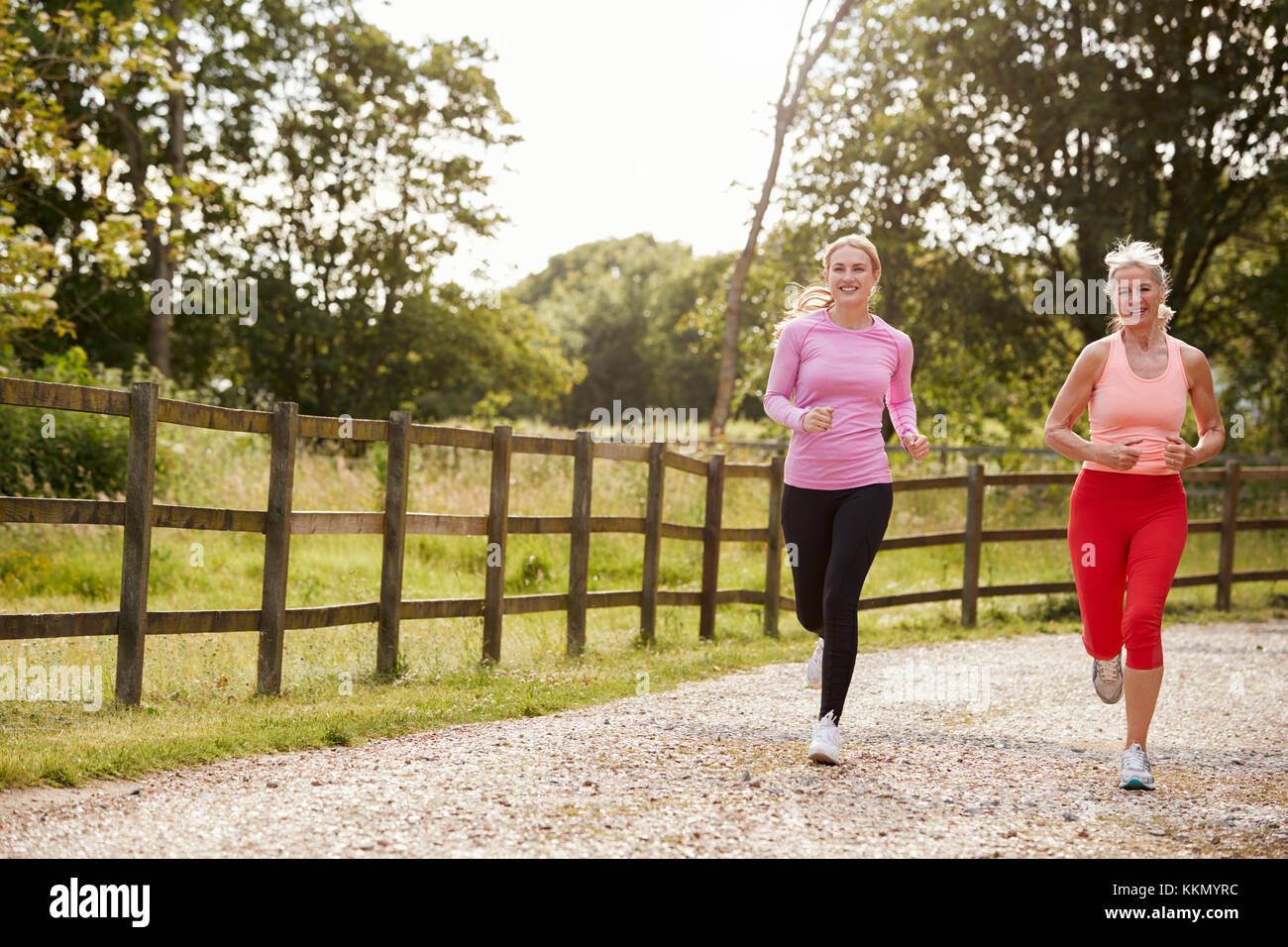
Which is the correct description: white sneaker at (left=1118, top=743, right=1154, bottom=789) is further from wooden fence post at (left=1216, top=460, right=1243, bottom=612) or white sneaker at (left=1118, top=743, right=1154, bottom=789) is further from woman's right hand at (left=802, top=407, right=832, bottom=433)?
wooden fence post at (left=1216, top=460, right=1243, bottom=612)

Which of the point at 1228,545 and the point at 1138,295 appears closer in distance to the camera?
the point at 1138,295

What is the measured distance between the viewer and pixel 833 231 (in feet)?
81.7

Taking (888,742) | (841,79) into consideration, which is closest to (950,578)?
(888,742)

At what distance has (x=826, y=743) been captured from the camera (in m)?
4.88

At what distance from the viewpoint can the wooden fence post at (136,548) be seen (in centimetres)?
572

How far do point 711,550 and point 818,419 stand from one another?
4705 mm

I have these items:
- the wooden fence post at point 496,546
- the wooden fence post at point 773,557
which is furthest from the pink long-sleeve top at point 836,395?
the wooden fence post at point 773,557

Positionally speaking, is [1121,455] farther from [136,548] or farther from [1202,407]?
[136,548]

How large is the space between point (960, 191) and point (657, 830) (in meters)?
21.9

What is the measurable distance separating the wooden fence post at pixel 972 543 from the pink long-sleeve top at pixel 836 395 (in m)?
6.13

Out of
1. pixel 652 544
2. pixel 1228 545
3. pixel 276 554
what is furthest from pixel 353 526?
pixel 1228 545

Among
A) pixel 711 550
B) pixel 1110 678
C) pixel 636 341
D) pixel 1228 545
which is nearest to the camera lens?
pixel 1110 678

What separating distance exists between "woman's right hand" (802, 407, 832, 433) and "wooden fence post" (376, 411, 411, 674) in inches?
118

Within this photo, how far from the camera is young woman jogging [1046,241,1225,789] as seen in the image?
4.69 m
